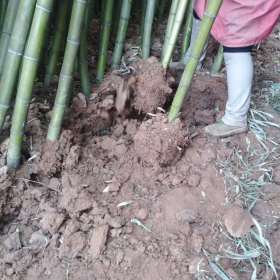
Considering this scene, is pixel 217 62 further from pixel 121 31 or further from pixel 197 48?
pixel 197 48

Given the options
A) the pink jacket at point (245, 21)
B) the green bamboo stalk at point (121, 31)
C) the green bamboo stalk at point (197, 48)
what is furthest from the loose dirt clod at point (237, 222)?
the green bamboo stalk at point (121, 31)

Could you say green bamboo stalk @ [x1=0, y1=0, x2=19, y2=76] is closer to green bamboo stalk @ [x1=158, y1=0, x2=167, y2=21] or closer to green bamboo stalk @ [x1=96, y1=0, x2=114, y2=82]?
green bamboo stalk @ [x1=96, y1=0, x2=114, y2=82]

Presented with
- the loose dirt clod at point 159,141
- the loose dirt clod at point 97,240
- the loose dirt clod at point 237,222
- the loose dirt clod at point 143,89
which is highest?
the loose dirt clod at point 143,89

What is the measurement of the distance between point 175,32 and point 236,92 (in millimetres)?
340

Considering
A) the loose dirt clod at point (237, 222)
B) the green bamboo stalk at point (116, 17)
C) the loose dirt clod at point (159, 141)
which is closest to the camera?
the loose dirt clod at point (237, 222)

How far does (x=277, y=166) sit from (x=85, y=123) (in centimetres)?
74

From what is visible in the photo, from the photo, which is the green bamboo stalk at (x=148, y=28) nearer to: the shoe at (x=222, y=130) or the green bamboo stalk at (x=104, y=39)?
the green bamboo stalk at (x=104, y=39)

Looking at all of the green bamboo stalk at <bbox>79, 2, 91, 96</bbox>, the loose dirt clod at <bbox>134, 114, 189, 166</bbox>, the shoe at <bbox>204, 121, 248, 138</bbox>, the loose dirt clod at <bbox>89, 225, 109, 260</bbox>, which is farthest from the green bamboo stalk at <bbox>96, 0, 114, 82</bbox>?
the loose dirt clod at <bbox>89, 225, 109, 260</bbox>

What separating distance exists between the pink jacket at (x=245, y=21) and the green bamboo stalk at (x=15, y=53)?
71cm

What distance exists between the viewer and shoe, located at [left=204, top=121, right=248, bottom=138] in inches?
68.6

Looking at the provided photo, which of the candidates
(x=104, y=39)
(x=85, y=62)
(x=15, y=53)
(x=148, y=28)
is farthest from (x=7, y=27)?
(x=148, y=28)

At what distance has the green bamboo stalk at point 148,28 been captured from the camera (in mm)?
1871

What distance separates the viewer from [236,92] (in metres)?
1.74

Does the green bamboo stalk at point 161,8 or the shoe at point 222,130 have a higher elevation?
the green bamboo stalk at point 161,8
